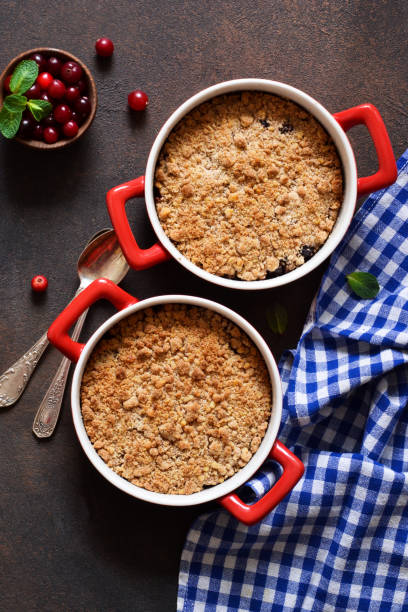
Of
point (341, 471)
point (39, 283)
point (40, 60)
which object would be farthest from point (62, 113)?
point (341, 471)

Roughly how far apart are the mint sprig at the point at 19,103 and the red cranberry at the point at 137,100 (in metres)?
0.22

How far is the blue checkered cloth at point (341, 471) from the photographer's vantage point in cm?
140

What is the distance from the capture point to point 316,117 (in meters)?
1.32

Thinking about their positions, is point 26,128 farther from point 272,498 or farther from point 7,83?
point 272,498

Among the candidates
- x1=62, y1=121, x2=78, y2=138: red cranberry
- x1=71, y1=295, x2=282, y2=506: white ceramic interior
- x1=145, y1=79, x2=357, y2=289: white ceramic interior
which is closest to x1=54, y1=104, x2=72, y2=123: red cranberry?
x1=62, y1=121, x2=78, y2=138: red cranberry

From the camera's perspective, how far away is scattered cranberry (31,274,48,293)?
147cm

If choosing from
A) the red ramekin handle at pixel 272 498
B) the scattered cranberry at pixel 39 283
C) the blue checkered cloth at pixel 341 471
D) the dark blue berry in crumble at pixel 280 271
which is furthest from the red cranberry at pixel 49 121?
the red ramekin handle at pixel 272 498

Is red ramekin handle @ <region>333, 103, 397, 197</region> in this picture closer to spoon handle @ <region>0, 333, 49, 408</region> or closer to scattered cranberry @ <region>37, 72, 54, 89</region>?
scattered cranberry @ <region>37, 72, 54, 89</region>

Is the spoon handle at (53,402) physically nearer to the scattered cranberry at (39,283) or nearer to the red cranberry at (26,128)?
the scattered cranberry at (39,283)

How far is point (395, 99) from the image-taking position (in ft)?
4.97

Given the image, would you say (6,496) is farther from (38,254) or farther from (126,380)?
(38,254)

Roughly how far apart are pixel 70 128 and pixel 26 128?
112mm

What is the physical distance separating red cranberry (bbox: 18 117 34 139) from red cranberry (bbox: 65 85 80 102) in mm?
109

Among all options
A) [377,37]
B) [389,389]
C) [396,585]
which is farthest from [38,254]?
[396,585]
